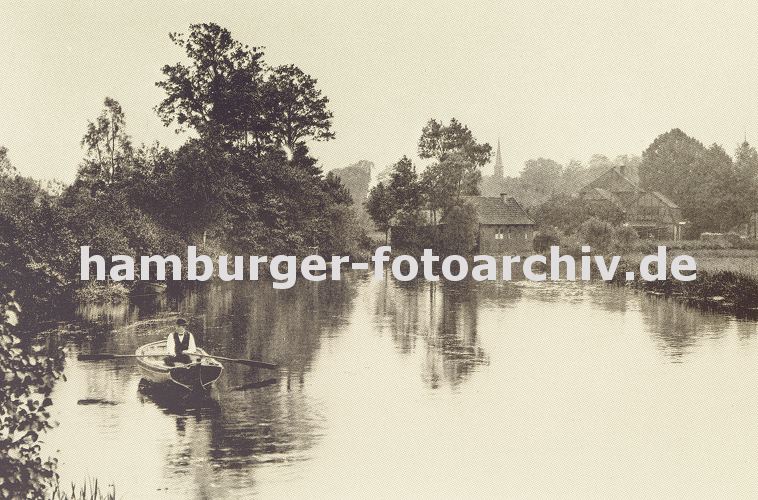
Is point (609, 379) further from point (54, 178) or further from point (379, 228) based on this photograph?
point (379, 228)

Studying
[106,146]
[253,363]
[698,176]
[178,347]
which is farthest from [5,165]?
[698,176]

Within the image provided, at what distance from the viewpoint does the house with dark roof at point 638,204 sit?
19.0 meters

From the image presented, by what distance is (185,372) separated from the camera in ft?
31.0

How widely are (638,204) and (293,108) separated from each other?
12119 mm

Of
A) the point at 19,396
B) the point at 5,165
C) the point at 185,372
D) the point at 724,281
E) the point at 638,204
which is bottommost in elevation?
the point at 185,372

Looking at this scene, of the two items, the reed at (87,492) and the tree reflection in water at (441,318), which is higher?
the tree reflection in water at (441,318)

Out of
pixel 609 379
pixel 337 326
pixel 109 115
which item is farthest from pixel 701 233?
pixel 109 115

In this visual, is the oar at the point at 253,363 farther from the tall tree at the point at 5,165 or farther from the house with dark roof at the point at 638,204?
the house with dark roof at the point at 638,204

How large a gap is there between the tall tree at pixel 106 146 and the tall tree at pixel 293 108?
2.85 m

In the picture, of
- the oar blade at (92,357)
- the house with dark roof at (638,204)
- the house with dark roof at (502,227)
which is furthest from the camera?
the house with dark roof at (502,227)

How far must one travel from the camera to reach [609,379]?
11.6 m

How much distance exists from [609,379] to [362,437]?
4779 mm

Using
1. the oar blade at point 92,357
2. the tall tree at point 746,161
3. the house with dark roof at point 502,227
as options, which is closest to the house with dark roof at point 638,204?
the tall tree at point 746,161

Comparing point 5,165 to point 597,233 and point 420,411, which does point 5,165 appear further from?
point 597,233
